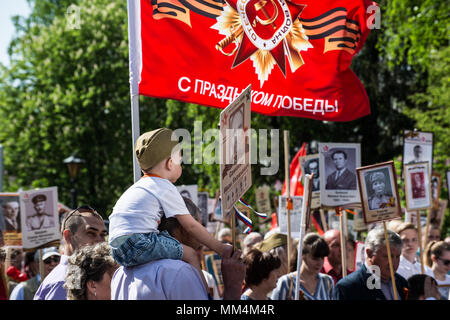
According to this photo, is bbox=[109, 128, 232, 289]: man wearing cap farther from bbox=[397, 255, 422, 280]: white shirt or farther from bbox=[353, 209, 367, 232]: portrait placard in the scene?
bbox=[353, 209, 367, 232]: portrait placard

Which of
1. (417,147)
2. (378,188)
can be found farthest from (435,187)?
(378,188)

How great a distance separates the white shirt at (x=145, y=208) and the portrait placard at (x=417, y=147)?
7.18 meters

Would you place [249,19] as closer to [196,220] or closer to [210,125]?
[196,220]

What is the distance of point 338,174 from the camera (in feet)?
29.3

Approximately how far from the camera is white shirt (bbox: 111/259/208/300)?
3.02 m

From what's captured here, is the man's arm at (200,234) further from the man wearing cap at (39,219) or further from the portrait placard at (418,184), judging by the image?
the portrait placard at (418,184)

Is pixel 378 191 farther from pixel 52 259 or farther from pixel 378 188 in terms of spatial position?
pixel 52 259

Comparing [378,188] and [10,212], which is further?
[10,212]

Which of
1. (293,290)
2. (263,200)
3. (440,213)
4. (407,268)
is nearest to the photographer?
(293,290)

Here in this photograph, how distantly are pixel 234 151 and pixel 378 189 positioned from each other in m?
4.13

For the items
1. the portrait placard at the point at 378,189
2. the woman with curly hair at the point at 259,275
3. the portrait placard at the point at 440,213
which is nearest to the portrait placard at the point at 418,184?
the portrait placard at the point at 378,189

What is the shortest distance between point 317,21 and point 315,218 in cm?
733

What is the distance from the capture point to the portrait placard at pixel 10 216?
8570 millimetres

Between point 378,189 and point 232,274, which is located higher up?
point 378,189
